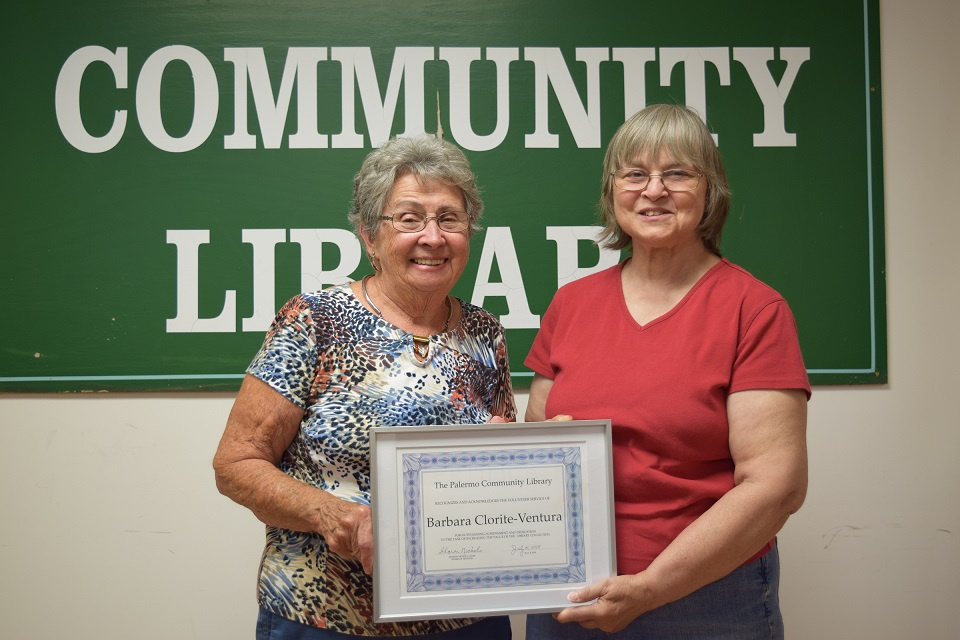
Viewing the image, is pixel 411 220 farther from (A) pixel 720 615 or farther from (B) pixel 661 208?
(A) pixel 720 615

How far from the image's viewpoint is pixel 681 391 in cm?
134

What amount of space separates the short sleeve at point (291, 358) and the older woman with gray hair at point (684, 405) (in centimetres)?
47

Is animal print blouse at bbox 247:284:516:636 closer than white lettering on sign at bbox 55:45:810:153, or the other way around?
animal print blouse at bbox 247:284:516:636

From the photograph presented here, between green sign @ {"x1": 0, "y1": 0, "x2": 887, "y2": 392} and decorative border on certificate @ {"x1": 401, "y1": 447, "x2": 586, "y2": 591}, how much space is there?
1047mm

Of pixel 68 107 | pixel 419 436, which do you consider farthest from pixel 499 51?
pixel 419 436

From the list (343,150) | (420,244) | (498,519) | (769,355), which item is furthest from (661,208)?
(343,150)

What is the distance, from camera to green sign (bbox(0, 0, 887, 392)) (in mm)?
2357

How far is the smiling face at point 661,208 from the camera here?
4.68 ft

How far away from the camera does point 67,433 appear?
2355mm

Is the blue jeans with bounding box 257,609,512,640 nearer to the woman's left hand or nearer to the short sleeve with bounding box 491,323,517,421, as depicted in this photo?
the woman's left hand

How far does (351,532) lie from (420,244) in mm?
553

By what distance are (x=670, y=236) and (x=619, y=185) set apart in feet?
0.46
